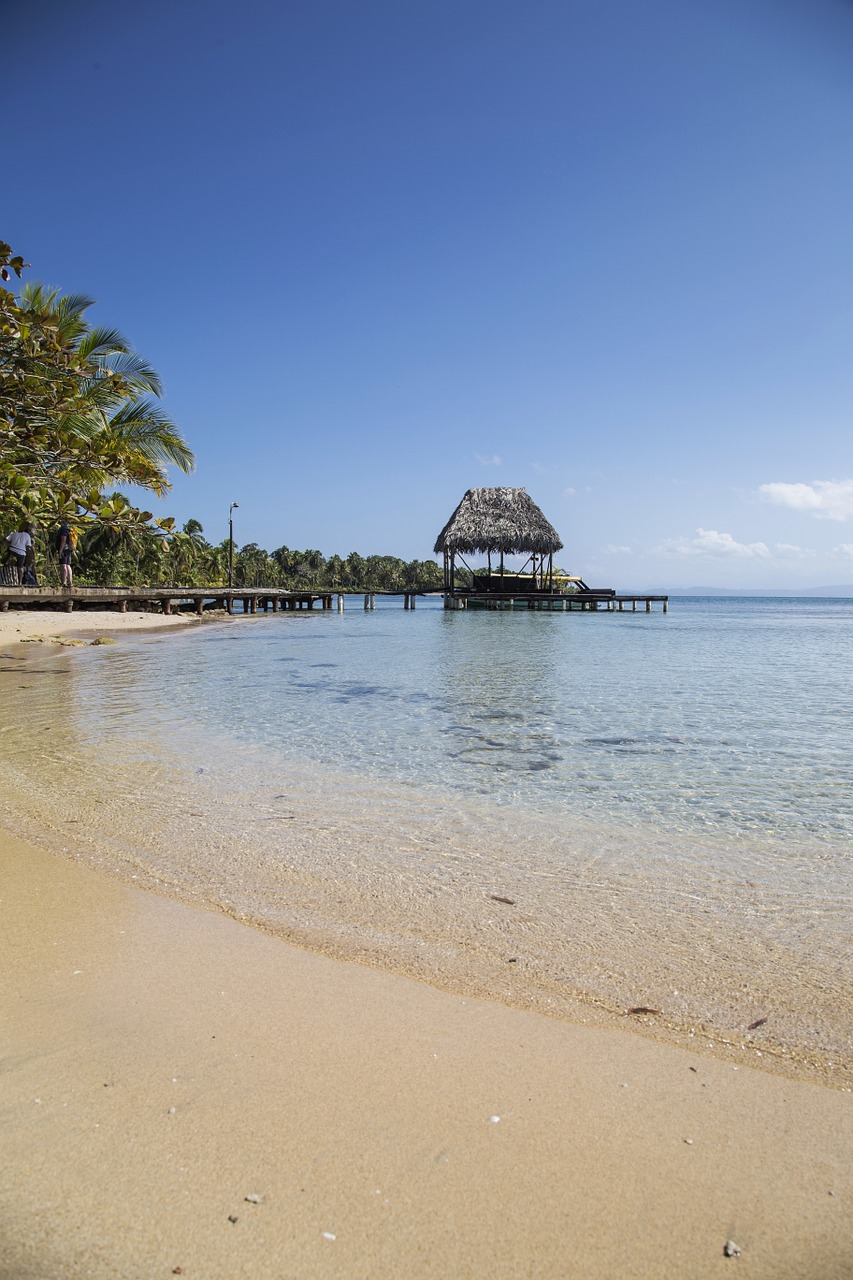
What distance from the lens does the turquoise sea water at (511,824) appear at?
2.89m

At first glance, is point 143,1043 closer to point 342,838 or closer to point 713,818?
point 342,838

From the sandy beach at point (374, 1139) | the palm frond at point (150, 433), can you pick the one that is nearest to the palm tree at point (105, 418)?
the palm frond at point (150, 433)

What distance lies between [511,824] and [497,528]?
36833 millimetres

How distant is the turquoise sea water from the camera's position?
289cm

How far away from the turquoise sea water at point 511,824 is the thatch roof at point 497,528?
29.7m

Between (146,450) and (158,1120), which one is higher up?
(146,450)

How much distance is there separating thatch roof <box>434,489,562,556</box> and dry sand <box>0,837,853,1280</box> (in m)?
38.7

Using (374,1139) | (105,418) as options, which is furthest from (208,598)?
(374,1139)

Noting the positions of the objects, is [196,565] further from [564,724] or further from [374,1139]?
[374,1139]

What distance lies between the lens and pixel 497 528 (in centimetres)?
4075

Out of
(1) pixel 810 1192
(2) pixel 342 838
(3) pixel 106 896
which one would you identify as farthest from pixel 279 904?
(1) pixel 810 1192

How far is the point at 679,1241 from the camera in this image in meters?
1.50

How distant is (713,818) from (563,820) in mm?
1038

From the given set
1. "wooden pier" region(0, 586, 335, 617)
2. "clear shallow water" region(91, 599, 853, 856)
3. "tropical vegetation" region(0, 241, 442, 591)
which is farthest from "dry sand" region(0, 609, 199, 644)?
"tropical vegetation" region(0, 241, 442, 591)
